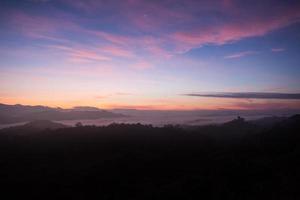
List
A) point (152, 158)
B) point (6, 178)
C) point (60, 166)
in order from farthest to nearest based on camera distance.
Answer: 1. point (152, 158)
2. point (60, 166)
3. point (6, 178)

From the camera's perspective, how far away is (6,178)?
4450 cm

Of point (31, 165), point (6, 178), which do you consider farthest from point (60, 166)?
point (6, 178)

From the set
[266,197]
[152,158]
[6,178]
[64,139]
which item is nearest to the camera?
[266,197]

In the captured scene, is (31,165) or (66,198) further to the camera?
(31,165)

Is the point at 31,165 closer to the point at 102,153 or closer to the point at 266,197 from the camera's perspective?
the point at 102,153

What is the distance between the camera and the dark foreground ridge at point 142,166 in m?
25.5

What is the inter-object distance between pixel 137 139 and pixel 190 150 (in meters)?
21.3

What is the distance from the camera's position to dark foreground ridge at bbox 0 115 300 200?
25497 millimetres

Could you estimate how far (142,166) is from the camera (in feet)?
186

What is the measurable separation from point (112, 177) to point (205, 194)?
2567 cm

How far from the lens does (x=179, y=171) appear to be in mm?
51188

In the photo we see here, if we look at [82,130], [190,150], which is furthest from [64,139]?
[190,150]

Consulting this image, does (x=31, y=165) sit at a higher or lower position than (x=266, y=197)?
lower

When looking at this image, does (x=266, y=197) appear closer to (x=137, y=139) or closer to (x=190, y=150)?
(x=190, y=150)
